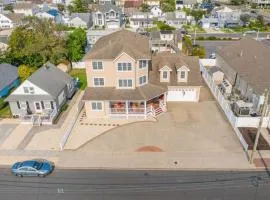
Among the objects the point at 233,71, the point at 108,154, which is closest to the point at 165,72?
the point at 233,71

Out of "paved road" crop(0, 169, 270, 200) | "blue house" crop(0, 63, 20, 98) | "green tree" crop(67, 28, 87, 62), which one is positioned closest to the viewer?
"paved road" crop(0, 169, 270, 200)

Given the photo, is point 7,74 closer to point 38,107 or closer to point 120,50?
point 38,107

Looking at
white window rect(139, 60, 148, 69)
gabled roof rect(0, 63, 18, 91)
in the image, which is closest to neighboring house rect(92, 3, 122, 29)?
gabled roof rect(0, 63, 18, 91)

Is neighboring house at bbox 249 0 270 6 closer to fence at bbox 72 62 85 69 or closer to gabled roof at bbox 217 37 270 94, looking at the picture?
gabled roof at bbox 217 37 270 94

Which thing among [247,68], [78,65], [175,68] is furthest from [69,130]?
[247,68]

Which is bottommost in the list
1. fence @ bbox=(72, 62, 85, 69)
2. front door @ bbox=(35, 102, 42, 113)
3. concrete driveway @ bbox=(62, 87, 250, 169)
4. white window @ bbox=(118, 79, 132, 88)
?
concrete driveway @ bbox=(62, 87, 250, 169)

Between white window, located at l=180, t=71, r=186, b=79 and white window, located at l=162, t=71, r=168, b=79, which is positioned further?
white window, located at l=162, t=71, r=168, b=79

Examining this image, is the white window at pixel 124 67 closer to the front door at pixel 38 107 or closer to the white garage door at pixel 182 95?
the white garage door at pixel 182 95
